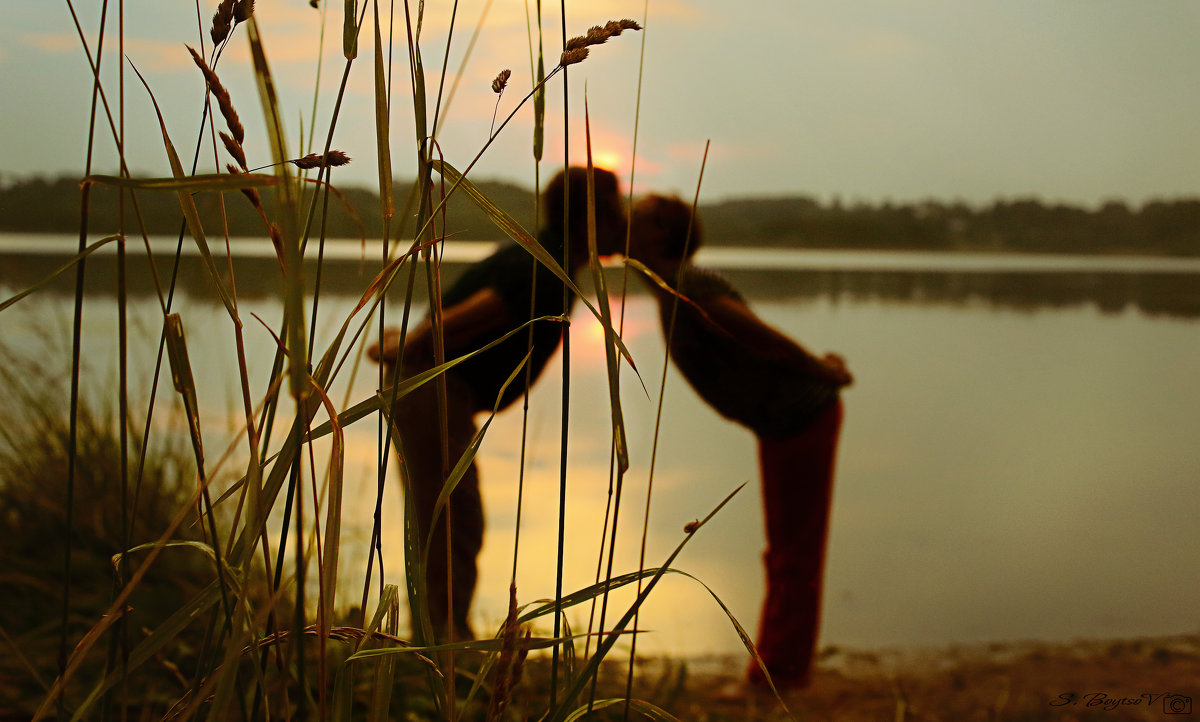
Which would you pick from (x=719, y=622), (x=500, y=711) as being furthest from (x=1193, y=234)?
(x=500, y=711)

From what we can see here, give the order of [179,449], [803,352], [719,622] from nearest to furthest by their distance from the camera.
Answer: [803,352]
[179,449]
[719,622]

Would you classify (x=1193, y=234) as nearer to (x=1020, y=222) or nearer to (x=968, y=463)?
(x=1020, y=222)

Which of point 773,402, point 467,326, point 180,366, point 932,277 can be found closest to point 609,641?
point 180,366

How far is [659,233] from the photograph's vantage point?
1.37 meters

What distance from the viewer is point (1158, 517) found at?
2467 millimetres

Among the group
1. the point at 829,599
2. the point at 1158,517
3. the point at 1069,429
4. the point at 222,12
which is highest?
the point at 222,12

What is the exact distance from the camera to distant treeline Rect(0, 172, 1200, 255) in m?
1.95

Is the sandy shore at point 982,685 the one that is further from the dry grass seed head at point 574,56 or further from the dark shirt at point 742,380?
the dry grass seed head at point 574,56

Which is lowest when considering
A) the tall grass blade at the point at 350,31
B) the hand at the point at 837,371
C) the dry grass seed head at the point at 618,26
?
the hand at the point at 837,371

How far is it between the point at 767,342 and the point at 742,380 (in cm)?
10

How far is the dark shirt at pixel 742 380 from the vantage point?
142cm

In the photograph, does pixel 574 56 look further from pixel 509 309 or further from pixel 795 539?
pixel 795 539

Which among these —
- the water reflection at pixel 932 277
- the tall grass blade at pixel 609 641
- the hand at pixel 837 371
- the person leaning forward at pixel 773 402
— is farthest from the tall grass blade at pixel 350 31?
the water reflection at pixel 932 277

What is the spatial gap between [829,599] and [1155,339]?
1490mm
